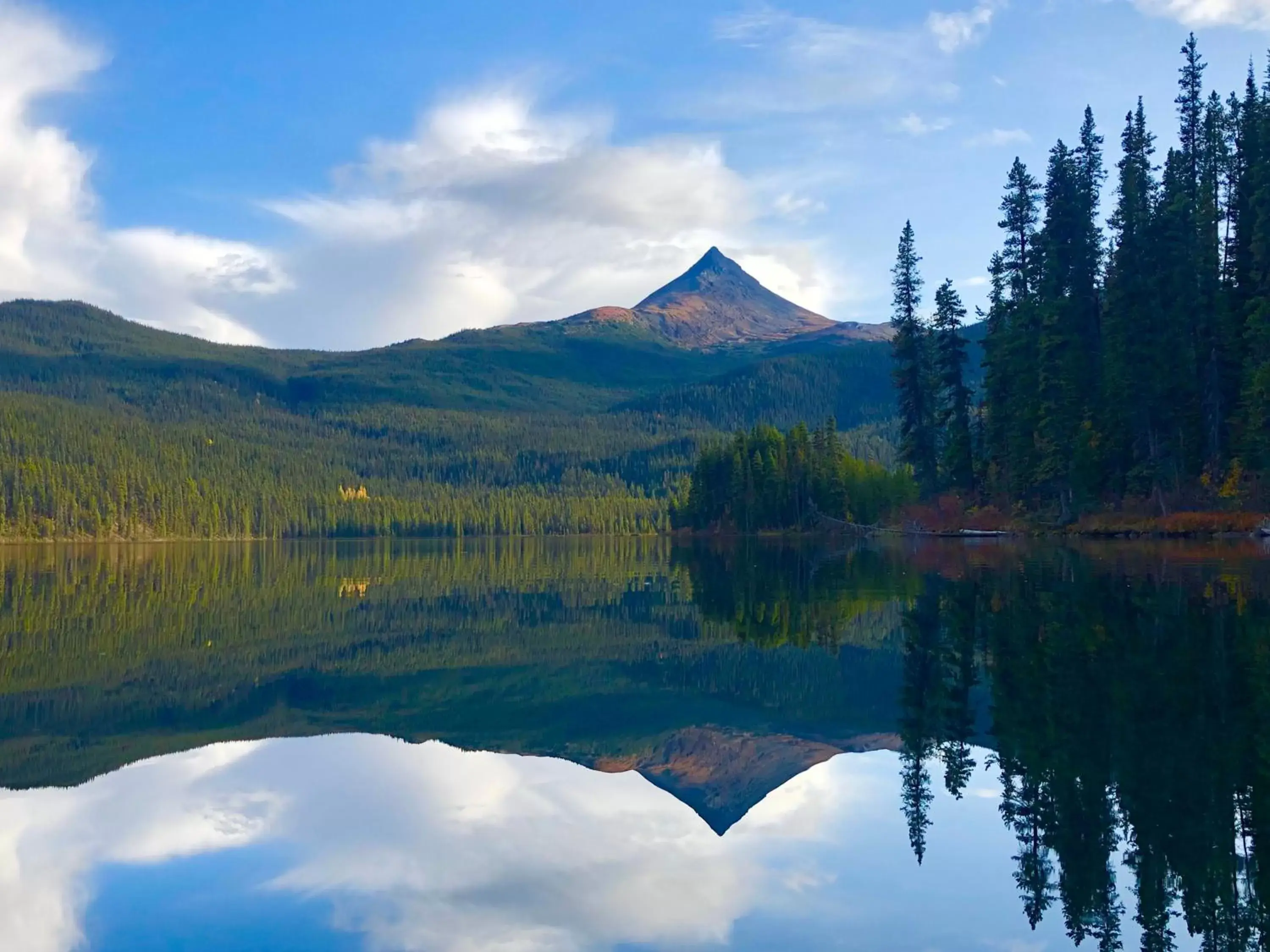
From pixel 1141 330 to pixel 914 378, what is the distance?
29.1m

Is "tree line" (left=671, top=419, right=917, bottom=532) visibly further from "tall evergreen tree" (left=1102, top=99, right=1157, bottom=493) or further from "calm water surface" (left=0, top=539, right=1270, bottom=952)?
"calm water surface" (left=0, top=539, right=1270, bottom=952)

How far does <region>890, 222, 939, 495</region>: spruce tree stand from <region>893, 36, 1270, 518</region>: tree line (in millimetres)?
8802

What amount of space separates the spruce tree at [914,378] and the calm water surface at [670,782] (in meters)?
52.0

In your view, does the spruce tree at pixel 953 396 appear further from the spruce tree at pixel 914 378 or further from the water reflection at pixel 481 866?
the water reflection at pixel 481 866

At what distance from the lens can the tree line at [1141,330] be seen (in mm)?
52562

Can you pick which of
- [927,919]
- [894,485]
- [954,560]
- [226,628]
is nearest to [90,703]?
[226,628]

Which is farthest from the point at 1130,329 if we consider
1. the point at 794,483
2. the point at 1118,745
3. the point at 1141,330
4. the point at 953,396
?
the point at 794,483

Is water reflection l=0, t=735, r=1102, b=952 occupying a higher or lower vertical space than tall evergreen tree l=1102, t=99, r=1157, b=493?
lower

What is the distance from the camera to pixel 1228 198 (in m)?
57.2

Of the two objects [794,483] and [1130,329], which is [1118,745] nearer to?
[1130,329]

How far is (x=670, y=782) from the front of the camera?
1413 cm

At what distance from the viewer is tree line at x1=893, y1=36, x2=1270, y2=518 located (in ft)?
172

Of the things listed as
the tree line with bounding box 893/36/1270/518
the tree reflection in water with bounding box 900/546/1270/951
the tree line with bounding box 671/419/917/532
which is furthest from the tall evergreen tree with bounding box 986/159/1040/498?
the tree reflection in water with bounding box 900/546/1270/951

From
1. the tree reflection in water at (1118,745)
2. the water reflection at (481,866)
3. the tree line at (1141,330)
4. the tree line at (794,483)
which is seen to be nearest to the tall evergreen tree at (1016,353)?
the tree line at (1141,330)
